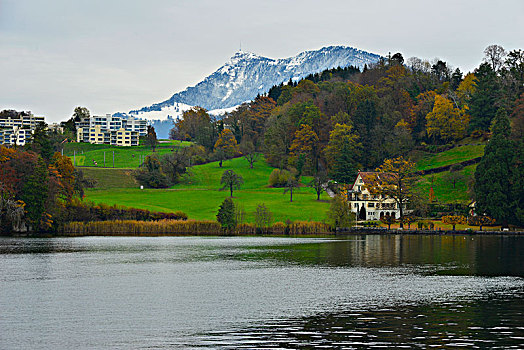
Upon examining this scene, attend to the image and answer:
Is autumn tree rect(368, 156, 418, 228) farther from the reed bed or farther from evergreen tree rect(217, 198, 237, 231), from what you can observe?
evergreen tree rect(217, 198, 237, 231)

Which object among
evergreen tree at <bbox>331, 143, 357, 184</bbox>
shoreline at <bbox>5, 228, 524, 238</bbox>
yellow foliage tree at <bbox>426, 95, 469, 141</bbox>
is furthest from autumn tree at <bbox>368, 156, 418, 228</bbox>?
yellow foliage tree at <bbox>426, 95, 469, 141</bbox>

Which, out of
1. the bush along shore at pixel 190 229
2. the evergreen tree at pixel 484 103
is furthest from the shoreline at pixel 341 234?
the evergreen tree at pixel 484 103

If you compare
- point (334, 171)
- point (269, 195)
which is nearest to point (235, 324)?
point (269, 195)

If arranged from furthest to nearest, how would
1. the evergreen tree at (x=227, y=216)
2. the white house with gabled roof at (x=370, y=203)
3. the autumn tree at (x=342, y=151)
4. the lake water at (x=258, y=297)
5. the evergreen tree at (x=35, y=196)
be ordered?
the autumn tree at (x=342, y=151) < the white house with gabled roof at (x=370, y=203) < the evergreen tree at (x=227, y=216) < the evergreen tree at (x=35, y=196) < the lake water at (x=258, y=297)

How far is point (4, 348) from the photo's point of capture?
31.0 metres

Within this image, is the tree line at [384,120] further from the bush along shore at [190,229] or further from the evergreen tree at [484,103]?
the bush along shore at [190,229]

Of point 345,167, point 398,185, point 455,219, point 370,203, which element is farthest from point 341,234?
point 345,167

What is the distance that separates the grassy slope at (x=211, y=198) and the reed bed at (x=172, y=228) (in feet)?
15.5

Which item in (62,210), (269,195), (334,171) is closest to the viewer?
(62,210)

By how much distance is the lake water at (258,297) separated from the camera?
1305 inches

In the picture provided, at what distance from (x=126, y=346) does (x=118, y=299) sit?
45.9 ft

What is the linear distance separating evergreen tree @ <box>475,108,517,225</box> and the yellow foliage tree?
160 feet

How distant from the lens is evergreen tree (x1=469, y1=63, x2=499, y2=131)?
158 metres

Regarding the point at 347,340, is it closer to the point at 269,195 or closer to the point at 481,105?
the point at 269,195
